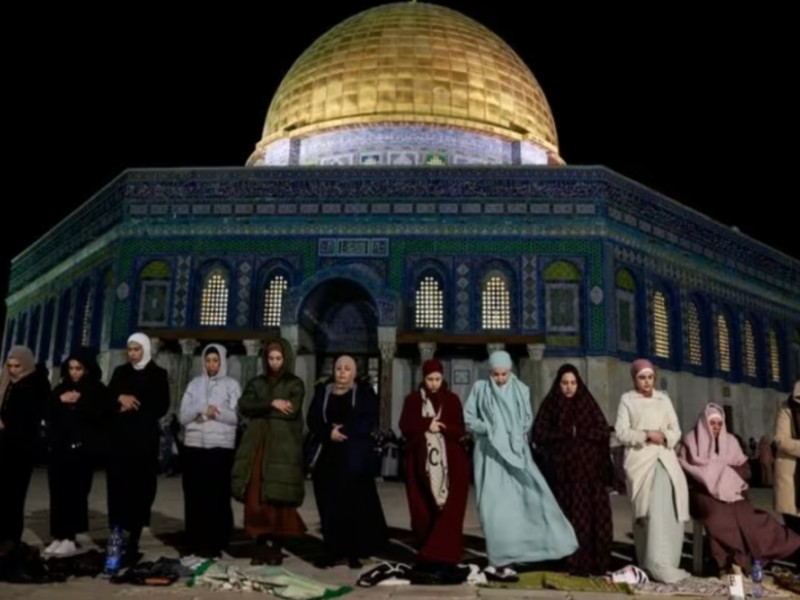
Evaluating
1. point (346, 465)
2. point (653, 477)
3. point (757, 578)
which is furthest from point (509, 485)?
point (757, 578)

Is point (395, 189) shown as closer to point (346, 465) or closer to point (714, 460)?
point (346, 465)

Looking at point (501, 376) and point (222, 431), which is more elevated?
point (501, 376)

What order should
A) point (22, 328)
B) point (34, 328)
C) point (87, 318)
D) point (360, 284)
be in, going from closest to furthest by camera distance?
1. point (360, 284)
2. point (87, 318)
3. point (34, 328)
4. point (22, 328)

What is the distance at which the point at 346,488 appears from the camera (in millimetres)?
5895

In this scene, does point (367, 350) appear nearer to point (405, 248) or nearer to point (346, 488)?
point (405, 248)

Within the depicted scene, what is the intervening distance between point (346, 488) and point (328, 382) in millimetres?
834

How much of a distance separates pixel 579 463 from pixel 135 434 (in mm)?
3269

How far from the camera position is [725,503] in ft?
18.1

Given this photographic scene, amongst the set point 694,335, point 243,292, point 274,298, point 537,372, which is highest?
point 243,292

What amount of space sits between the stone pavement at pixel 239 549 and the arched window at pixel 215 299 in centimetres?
587

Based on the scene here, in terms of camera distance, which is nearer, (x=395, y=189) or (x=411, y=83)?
(x=395, y=189)

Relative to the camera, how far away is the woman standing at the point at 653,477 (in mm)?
5320

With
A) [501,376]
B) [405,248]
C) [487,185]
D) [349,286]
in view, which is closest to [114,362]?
[349,286]

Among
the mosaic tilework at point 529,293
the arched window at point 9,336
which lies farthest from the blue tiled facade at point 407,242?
the arched window at point 9,336
